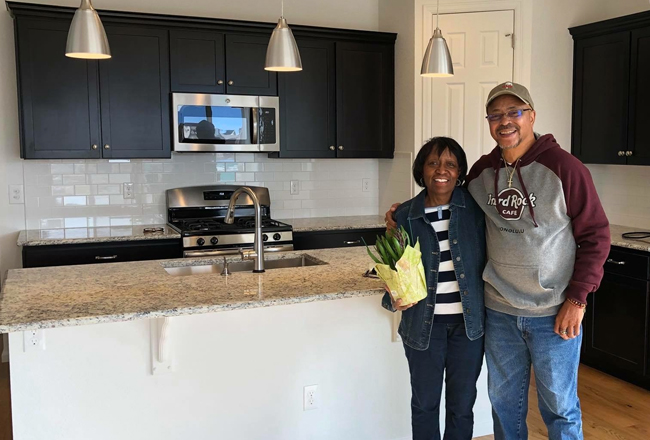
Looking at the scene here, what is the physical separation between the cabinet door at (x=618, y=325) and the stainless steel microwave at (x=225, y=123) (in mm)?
2425

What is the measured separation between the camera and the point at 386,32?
4992 mm

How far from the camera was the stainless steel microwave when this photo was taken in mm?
4410

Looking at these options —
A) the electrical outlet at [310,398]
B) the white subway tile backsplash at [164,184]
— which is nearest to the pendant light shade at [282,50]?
the electrical outlet at [310,398]

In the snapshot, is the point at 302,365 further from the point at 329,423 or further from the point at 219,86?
the point at 219,86

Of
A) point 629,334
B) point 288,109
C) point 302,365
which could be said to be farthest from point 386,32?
point 302,365

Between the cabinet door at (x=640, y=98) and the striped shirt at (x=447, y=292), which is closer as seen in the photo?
the striped shirt at (x=447, y=292)

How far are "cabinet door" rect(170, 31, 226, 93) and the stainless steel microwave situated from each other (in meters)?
0.07

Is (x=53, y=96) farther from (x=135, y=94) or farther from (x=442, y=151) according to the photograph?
(x=442, y=151)

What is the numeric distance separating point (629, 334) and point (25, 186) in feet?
13.2

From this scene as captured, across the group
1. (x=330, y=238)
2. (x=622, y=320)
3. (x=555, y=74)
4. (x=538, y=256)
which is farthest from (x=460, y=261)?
(x=555, y=74)

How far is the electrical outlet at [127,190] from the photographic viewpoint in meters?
4.64

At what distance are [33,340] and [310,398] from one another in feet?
3.62

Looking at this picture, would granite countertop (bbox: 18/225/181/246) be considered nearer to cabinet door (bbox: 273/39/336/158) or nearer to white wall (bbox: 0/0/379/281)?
white wall (bbox: 0/0/379/281)

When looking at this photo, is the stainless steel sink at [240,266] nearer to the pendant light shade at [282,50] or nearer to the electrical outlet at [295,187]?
the pendant light shade at [282,50]
